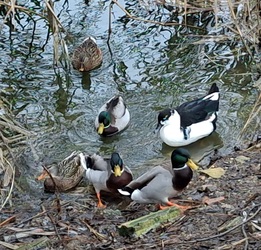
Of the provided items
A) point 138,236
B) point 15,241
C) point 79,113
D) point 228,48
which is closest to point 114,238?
Answer: point 138,236

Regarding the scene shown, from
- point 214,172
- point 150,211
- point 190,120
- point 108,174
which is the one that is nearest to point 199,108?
point 190,120

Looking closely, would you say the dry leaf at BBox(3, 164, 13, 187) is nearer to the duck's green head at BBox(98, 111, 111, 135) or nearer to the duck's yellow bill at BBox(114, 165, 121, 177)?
the duck's yellow bill at BBox(114, 165, 121, 177)

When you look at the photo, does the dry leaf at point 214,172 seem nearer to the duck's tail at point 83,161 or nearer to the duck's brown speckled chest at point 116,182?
the duck's brown speckled chest at point 116,182

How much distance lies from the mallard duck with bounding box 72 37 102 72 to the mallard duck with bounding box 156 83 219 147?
1.76 metres

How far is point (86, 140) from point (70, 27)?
10.2 feet

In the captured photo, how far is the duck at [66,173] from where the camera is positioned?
6828 millimetres

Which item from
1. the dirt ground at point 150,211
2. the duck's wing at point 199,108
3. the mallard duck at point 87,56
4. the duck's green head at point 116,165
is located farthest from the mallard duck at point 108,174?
the mallard duck at point 87,56

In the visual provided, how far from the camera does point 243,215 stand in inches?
205

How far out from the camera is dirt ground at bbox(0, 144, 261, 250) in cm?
497

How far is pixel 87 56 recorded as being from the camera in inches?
352

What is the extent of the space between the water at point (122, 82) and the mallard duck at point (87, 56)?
0.11 meters

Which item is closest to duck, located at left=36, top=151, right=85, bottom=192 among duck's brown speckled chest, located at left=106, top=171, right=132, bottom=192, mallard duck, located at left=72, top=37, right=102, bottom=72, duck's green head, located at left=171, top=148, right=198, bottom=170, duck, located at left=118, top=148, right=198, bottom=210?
duck's brown speckled chest, located at left=106, top=171, right=132, bottom=192

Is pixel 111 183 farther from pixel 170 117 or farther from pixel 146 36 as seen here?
pixel 146 36

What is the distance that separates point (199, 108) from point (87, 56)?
1853 mm
